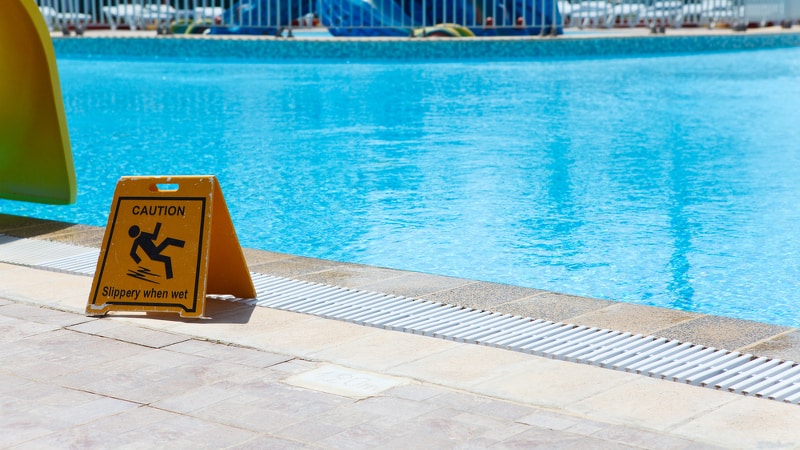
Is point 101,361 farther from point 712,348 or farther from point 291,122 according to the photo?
point 291,122

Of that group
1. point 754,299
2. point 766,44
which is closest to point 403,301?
point 754,299

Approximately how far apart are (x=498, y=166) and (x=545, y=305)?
531 cm

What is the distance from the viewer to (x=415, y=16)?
23.4m

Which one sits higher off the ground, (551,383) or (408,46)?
(408,46)

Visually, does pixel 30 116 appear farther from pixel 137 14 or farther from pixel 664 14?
pixel 664 14

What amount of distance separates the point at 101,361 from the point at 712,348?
241cm

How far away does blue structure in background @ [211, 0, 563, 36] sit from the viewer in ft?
74.7

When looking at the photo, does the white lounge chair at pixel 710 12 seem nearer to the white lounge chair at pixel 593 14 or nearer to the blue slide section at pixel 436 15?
the white lounge chair at pixel 593 14

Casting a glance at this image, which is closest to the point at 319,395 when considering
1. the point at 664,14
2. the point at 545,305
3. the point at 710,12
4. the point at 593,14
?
the point at 545,305

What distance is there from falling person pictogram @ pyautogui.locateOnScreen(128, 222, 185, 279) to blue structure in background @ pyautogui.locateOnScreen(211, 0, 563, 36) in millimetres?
17598

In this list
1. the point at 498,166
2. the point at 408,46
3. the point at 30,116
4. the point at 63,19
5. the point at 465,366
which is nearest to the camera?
the point at 465,366

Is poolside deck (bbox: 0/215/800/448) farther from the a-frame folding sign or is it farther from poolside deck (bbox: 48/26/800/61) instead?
poolside deck (bbox: 48/26/800/61)

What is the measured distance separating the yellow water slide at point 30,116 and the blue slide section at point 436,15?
15218 millimetres

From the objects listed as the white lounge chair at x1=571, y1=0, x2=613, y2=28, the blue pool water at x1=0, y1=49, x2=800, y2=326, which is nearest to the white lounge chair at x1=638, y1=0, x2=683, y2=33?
the white lounge chair at x1=571, y1=0, x2=613, y2=28
